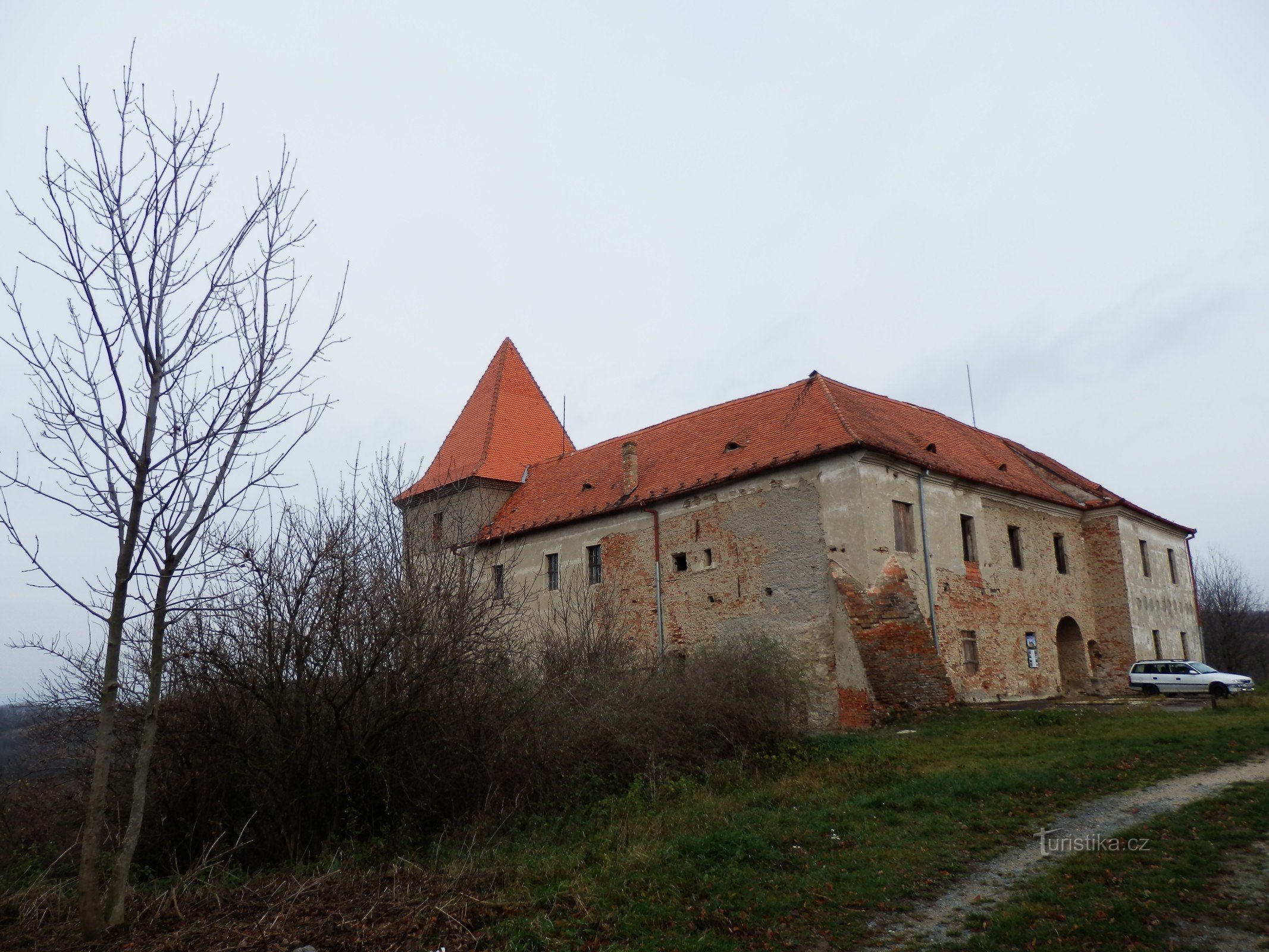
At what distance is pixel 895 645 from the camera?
1864 cm

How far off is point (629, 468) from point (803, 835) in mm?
17077

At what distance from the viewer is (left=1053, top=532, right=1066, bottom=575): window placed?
25.7 m

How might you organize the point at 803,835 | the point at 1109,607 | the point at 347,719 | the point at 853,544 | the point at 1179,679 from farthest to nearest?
the point at 1109,607
the point at 1179,679
the point at 853,544
the point at 347,719
the point at 803,835

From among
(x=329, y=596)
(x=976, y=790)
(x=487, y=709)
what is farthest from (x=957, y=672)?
(x=329, y=596)

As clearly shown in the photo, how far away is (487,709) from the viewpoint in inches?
443

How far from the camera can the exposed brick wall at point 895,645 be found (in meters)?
18.2

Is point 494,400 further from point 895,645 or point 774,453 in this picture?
point 895,645

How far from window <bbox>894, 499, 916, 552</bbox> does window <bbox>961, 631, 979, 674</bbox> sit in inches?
101

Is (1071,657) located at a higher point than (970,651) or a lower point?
lower

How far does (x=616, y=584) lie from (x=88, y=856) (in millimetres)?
18425

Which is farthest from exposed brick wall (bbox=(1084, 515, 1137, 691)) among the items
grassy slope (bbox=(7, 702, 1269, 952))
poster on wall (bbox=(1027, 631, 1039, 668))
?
grassy slope (bbox=(7, 702, 1269, 952))

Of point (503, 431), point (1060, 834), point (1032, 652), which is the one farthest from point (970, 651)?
point (503, 431)

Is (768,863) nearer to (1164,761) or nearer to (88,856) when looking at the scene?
(88,856)
